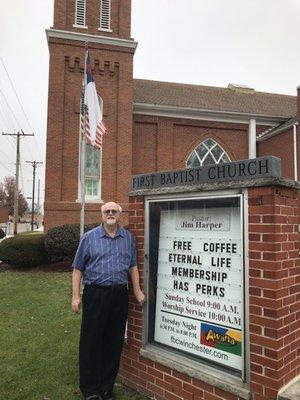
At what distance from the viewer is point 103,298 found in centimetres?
366

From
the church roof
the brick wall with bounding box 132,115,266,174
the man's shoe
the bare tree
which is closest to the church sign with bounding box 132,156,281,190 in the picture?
the man's shoe

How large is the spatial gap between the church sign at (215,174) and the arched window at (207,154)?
1535 centimetres

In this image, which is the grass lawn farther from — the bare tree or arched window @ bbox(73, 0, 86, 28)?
the bare tree

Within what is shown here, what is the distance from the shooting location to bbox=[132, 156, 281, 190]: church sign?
118 inches

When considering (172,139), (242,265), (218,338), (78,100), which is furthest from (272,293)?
(172,139)

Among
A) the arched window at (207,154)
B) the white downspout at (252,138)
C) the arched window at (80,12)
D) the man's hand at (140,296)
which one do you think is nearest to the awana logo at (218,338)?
the man's hand at (140,296)

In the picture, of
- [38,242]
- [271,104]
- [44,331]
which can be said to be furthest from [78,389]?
[271,104]

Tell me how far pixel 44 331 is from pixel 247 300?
4073 mm

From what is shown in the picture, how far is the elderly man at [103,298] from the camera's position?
3.68 metres

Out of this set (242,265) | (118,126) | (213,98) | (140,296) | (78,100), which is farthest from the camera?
(213,98)

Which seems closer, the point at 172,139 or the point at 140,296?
the point at 140,296

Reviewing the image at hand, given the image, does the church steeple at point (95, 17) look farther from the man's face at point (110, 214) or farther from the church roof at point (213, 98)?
the man's face at point (110, 214)

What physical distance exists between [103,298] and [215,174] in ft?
5.18

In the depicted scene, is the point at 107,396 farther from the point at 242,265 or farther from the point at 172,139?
the point at 172,139
